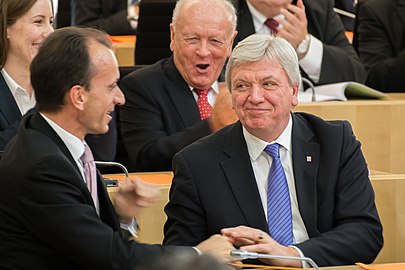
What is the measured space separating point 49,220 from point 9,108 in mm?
1322

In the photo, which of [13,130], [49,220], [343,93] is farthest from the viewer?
[343,93]

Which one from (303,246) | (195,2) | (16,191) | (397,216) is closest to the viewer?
(16,191)

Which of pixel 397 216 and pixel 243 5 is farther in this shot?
pixel 243 5

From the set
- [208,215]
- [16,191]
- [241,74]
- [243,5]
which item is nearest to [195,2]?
[243,5]

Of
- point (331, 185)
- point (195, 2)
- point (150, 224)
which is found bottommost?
point (150, 224)

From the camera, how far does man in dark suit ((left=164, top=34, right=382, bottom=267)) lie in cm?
300

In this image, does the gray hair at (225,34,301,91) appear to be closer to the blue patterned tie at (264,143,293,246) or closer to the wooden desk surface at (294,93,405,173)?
the blue patterned tie at (264,143,293,246)

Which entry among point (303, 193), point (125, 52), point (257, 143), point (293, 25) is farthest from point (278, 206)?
point (125, 52)

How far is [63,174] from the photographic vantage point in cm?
245

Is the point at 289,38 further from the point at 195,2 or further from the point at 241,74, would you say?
the point at 241,74

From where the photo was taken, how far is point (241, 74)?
10.0 feet

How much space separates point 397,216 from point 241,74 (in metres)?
0.76

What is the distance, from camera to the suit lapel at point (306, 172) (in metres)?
3.05

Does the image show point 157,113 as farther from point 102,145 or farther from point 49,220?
point 49,220
